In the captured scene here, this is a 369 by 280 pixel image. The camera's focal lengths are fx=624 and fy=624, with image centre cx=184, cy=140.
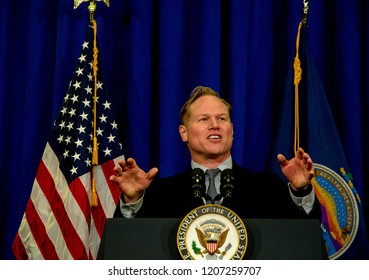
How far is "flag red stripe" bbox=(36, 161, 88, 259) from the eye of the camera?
2992mm

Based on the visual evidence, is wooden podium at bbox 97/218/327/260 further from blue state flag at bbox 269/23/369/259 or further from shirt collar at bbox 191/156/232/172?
blue state flag at bbox 269/23/369/259

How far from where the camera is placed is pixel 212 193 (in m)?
2.47

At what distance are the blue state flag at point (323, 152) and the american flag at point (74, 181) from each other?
2.84 feet

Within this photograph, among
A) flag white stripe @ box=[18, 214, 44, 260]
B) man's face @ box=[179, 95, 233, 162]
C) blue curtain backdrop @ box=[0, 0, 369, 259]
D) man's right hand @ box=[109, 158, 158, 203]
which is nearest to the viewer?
man's right hand @ box=[109, 158, 158, 203]

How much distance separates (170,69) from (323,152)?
3.04ft

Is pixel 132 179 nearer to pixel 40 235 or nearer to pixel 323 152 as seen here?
pixel 40 235

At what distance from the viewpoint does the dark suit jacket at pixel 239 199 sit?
2.44 metres

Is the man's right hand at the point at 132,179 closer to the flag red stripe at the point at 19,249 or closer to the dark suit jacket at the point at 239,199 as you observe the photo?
the dark suit jacket at the point at 239,199

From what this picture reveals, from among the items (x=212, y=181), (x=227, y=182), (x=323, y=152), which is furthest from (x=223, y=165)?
(x=323, y=152)

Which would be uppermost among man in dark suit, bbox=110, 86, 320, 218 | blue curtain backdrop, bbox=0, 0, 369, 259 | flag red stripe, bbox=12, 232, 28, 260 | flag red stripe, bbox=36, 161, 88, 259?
blue curtain backdrop, bbox=0, 0, 369, 259

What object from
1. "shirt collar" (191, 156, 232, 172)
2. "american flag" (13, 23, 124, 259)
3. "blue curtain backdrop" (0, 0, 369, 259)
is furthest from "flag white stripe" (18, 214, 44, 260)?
"shirt collar" (191, 156, 232, 172)

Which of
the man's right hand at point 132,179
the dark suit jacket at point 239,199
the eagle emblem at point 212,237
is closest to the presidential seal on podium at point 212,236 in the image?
the eagle emblem at point 212,237

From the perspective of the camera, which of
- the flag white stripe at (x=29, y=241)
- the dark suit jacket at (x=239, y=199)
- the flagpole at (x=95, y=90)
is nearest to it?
the dark suit jacket at (x=239, y=199)
